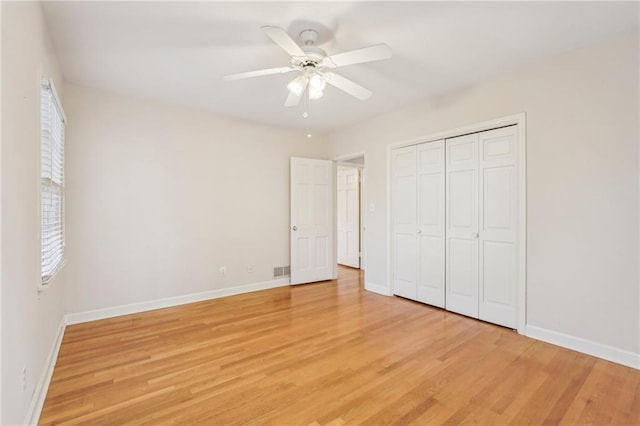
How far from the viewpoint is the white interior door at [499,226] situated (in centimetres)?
304

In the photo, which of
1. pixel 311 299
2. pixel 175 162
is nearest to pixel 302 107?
pixel 175 162

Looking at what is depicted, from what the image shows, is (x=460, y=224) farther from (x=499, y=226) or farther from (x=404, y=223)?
(x=404, y=223)

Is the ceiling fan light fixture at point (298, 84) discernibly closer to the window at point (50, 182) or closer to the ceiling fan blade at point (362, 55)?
the ceiling fan blade at point (362, 55)

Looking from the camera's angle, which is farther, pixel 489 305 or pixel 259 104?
pixel 259 104

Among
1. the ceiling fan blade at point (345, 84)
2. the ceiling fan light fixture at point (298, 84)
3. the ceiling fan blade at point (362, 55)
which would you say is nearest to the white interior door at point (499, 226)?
the ceiling fan blade at point (345, 84)

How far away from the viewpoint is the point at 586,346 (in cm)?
255

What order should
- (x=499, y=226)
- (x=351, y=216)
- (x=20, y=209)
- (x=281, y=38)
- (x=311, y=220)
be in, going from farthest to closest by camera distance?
(x=351, y=216), (x=311, y=220), (x=499, y=226), (x=281, y=38), (x=20, y=209)

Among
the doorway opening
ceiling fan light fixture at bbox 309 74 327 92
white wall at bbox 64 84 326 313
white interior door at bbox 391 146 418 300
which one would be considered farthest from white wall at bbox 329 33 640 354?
the doorway opening

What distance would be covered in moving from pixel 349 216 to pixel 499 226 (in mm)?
3810

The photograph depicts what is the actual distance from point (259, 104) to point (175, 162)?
1336 mm

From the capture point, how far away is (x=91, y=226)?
336 centimetres

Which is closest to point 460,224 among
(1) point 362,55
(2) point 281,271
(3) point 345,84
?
(3) point 345,84

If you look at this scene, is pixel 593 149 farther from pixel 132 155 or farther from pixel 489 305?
pixel 132 155

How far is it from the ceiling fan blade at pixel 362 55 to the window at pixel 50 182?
6.69 feet
